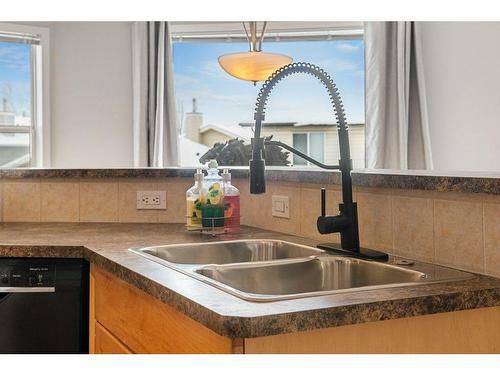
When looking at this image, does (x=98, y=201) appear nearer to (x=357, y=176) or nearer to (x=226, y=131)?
(x=357, y=176)

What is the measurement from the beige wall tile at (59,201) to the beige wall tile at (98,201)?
1.0 inches

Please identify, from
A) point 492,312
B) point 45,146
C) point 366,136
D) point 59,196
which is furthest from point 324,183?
point 45,146

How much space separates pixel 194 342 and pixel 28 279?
0.82m

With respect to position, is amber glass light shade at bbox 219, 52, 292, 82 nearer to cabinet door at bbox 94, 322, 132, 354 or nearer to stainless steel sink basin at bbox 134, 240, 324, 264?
stainless steel sink basin at bbox 134, 240, 324, 264

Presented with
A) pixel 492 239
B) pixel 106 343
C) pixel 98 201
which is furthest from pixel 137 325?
pixel 98 201

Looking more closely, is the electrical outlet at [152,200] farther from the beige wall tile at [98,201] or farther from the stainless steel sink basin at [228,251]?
the stainless steel sink basin at [228,251]

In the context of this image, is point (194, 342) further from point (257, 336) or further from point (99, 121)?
point (99, 121)

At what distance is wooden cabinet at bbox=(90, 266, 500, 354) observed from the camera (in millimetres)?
1006

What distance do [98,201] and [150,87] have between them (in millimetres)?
2307

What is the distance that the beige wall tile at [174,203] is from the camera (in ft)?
7.64

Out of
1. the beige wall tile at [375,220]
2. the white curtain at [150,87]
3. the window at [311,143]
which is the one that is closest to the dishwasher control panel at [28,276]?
the beige wall tile at [375,220]

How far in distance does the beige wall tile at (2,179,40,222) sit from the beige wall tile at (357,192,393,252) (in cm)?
129

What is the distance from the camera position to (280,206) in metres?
2.03

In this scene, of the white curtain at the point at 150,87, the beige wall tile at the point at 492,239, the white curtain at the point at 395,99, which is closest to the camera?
the beige wall tile at the point at 492,239
